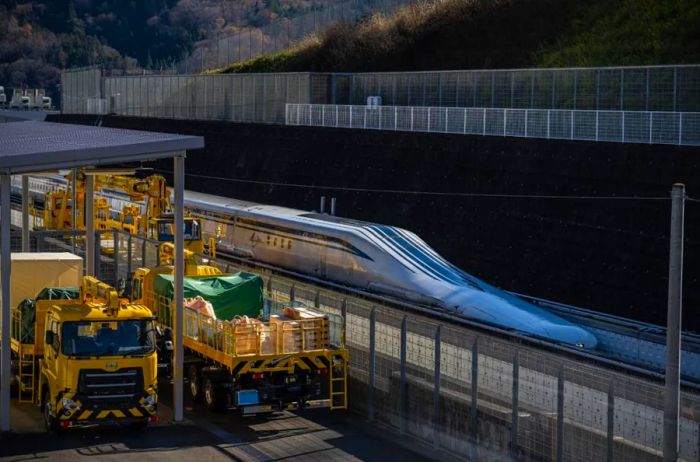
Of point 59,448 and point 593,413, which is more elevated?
point 593,413

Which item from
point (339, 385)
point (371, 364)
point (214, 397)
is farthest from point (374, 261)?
point (214, 397)

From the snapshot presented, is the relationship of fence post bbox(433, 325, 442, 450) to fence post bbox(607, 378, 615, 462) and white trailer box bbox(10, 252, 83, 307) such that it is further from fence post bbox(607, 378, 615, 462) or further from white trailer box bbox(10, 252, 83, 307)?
white trailer box bbox(10, 252, 83, 307)

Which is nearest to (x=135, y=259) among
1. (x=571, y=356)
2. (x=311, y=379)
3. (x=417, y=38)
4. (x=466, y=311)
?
(x=466, y=311)

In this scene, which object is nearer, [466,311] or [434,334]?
[434,334]

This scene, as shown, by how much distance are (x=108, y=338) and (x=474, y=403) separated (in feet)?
20.3

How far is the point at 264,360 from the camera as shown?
71.0 feet

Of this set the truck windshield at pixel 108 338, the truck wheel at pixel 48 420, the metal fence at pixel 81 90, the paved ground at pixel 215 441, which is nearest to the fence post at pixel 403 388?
the paved ground at pixel 215 441

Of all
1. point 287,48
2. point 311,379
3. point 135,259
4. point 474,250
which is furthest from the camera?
point 287,48

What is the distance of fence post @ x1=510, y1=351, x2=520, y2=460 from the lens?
18.3 meters

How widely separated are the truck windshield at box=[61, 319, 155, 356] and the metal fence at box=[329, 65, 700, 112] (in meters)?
23.2

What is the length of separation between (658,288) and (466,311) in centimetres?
503

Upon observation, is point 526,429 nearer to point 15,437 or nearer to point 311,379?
point 311,379

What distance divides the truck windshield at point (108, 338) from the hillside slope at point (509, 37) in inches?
1227

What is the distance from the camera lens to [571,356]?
2212 cm
